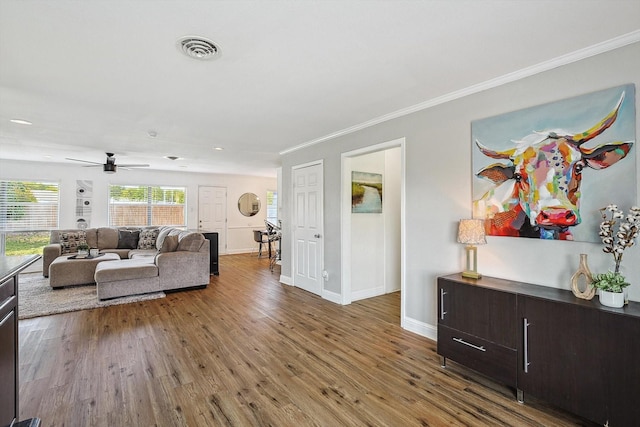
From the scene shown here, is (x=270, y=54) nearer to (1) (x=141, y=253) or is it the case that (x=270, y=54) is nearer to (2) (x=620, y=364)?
(2) (x=620, y=364)

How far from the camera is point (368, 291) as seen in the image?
4613mm

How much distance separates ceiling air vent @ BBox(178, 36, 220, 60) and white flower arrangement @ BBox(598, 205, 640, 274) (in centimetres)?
286

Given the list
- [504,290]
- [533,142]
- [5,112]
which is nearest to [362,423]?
[504,290]

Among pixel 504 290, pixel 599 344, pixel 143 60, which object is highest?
pixel 143 60

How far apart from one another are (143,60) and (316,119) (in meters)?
1.96

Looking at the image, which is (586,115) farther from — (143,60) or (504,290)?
(143,60)

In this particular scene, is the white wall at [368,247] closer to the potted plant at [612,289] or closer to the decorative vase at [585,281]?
the decorative vase at [585,281]

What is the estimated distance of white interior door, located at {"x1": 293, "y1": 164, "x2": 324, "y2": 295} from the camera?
472 centimetres

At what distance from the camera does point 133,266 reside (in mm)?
4688

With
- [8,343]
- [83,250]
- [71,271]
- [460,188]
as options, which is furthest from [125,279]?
[460,188]

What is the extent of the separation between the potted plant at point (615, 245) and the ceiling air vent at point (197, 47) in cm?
286

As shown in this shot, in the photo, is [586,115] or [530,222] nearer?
[586,115]

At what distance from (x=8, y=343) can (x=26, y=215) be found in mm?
7334

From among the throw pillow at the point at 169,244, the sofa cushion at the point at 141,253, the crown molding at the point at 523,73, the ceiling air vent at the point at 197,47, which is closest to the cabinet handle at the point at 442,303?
the crown molding at the point at 523,73
